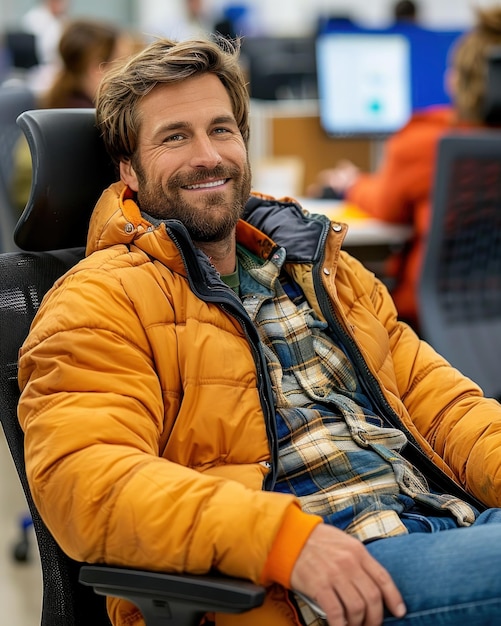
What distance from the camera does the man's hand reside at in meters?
1.18

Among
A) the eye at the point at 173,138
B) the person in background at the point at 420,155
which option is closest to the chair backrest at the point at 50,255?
the eye at the point at 173,138

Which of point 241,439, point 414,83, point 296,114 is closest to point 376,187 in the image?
point 296,114

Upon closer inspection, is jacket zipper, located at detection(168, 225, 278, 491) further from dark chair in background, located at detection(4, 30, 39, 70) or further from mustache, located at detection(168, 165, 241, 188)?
dark chair in background, located at detection(4, 30, 39, 70)

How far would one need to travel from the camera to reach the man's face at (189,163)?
1.65 metres

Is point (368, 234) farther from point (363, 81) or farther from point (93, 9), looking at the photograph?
point (93, 9)

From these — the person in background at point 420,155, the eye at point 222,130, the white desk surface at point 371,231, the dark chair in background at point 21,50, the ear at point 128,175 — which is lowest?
the dark chair in background at point 21,50

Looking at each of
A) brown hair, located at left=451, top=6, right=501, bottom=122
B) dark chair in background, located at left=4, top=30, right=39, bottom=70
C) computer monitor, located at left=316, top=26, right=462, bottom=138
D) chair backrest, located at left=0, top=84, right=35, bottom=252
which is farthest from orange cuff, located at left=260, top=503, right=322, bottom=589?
dark chair in background, located at left=4, top=30, right=39, bottom=70

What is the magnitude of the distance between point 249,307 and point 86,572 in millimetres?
565

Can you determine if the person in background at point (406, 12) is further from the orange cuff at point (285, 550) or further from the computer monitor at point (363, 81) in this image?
the orange cuff at point (285, 550)

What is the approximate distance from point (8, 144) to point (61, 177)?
1412 millimetres

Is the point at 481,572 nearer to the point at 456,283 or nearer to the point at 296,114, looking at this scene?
the point at 456,283

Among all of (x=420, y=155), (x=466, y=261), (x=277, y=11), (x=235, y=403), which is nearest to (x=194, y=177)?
(x=235, y=403)

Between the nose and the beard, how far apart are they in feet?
0.04

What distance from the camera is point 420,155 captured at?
10.2 feet
